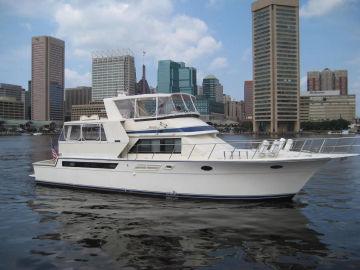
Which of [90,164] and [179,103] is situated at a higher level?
[179,103]

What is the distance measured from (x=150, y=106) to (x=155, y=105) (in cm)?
31

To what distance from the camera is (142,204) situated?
1708cm

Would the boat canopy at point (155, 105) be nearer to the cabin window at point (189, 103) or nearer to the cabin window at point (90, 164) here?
the cabin window at point (189, 103)

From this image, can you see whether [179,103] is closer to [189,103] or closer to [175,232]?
[189,103]

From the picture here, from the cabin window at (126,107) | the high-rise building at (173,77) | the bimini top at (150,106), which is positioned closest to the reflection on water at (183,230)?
the bimini top at (150,106)

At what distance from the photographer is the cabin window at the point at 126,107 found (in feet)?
65.9

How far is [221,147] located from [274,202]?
3.19 m

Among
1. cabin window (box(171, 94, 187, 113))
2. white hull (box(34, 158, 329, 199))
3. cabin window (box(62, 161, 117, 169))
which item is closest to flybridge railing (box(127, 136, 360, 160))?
white hull (box(34, 158, 329, 199))

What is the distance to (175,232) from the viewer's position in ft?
42.7

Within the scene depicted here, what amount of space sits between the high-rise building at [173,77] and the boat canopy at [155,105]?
16.6m

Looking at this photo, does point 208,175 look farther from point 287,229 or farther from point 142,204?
point 287,229

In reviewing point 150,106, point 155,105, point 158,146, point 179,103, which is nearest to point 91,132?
point 150,106

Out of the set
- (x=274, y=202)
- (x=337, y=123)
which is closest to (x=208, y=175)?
(x=274, y=202)

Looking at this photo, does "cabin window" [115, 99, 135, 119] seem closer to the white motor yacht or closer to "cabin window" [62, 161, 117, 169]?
the white motor yacht
